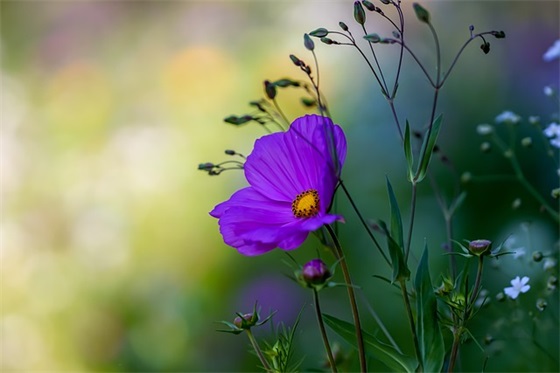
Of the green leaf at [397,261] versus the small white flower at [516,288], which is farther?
the small white flower at [516,288]

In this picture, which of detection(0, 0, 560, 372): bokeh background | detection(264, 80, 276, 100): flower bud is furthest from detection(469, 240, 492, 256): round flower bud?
detection(0, 0, 560, 372): bokeh background

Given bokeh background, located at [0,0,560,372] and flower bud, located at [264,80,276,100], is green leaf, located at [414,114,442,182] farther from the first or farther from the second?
bokeh background, located at [0,0,560,372]

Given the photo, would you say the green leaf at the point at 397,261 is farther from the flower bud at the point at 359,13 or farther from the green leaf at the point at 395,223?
the flower bud at the point at 359,13

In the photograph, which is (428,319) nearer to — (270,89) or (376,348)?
(376,348)

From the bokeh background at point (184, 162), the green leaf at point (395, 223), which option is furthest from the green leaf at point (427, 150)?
the bokeh background at point (184, 162)

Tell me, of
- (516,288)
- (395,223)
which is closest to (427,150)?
(395,223)

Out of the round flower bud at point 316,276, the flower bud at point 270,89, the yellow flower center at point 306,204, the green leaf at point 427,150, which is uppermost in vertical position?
the flower bud at point 270,89

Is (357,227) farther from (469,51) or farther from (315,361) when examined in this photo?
(469,51)
